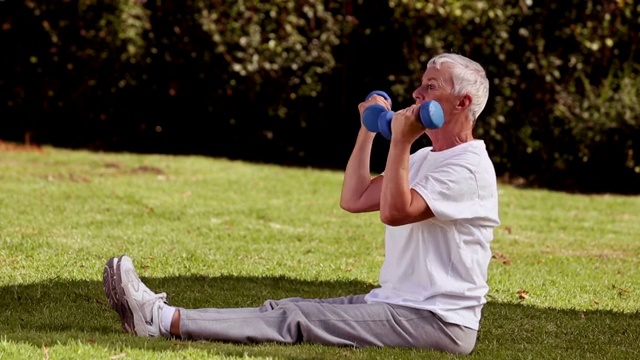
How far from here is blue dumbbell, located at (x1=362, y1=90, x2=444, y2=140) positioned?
4.18m

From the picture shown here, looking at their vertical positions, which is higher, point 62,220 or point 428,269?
point 428,269

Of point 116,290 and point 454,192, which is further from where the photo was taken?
point 116,290

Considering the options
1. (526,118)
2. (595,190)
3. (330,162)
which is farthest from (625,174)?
(330,162)

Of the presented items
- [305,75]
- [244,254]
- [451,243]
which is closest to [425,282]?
[451,243]

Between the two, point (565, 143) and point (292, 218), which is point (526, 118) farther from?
point (292, 218)

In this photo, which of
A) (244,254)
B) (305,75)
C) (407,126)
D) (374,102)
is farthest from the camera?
(305,75)

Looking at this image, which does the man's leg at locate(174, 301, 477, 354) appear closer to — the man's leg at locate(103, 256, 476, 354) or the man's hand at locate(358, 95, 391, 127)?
the man's leg at locate(103, 256, 476, 354)

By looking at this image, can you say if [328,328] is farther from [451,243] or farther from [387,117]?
[387,117]

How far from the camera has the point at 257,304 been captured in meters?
5.94

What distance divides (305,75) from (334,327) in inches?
324

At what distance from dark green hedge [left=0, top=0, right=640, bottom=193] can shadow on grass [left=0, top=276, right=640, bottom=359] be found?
6084 millimetres

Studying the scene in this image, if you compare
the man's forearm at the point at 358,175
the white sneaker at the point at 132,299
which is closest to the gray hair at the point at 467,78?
the man's forearm at the point at 358,175

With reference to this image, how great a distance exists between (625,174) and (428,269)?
8.23 m

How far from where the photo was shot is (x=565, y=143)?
12.2 metres
